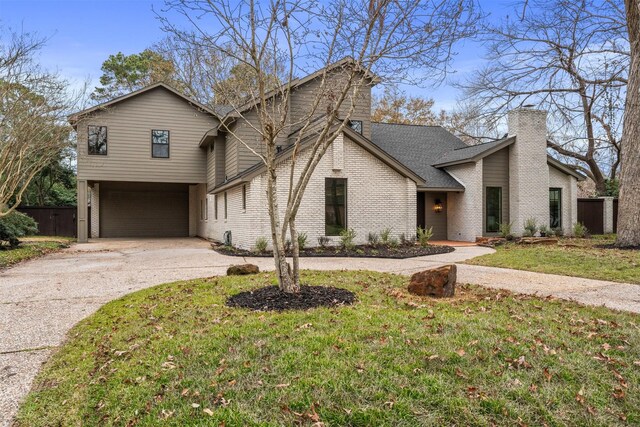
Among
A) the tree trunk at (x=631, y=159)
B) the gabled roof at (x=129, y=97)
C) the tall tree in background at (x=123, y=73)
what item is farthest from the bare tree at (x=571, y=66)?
the tall tree in background at (x=123, y=73)

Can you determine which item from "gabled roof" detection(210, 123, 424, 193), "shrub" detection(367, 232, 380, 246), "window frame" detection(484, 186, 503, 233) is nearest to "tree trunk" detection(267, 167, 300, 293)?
"gabled roof" detection(210, 123, 424, 193)

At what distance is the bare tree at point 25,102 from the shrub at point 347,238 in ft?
33.4

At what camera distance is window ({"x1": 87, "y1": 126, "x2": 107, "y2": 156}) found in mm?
17500

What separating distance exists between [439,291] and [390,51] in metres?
3.40

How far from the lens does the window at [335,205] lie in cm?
1355

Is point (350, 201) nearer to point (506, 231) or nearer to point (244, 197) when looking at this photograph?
point (244, 197)

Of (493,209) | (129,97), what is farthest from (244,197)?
(493,209)

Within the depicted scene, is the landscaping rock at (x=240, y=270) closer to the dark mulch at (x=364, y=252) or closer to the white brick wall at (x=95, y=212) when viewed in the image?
the dark mulch at (x=364, y=252)

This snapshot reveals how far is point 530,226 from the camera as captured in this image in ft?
53.4

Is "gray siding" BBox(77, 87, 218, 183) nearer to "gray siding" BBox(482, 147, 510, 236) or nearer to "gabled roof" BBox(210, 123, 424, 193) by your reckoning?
"gabled roof" BBox(210, 123, 424, 193)

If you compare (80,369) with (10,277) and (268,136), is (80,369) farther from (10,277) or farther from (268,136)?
(10,277)

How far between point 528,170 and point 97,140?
18.1 metres

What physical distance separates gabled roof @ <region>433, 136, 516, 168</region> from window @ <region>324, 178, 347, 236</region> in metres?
5.90

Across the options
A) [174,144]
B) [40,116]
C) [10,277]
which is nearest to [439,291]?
[10,277]
